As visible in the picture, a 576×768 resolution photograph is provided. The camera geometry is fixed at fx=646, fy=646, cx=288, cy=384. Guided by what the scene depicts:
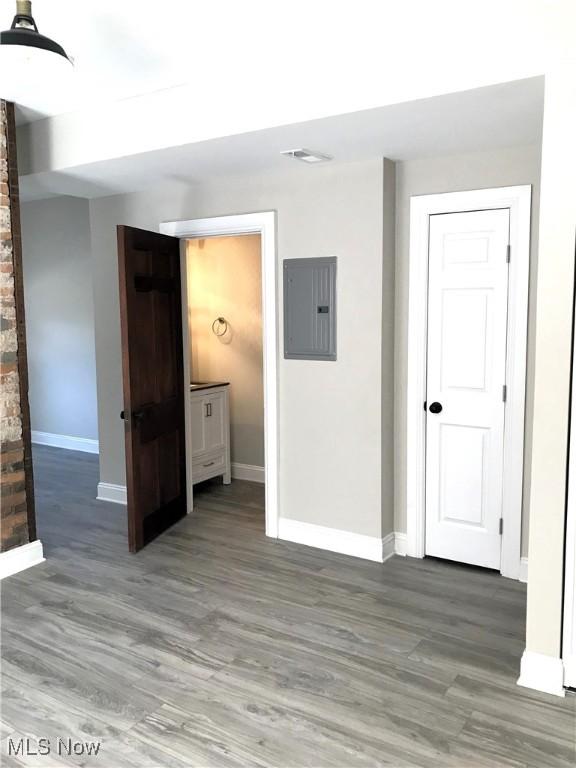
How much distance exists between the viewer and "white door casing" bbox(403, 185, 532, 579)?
3.45 m

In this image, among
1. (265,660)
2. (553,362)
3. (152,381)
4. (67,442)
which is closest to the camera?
(553,362)

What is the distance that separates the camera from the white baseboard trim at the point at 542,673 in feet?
8.39

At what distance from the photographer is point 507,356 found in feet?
11.7

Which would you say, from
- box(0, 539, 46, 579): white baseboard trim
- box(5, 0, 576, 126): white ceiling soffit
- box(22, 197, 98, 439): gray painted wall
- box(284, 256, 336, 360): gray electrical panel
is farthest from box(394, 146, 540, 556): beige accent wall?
box(22, 197, 98, 439): gray painted wall

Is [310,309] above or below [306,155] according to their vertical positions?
below

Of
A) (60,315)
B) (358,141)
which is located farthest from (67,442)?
(358,141)

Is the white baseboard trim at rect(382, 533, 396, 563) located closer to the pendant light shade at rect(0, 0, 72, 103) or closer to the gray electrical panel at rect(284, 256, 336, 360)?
the gray electrical panel at rect(284, 256, 336, 360)

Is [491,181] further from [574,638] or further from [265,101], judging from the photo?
[574,638]

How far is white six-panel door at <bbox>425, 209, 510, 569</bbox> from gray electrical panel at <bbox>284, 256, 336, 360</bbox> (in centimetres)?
59

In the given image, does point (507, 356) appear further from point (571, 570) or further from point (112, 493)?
point (112, 493)

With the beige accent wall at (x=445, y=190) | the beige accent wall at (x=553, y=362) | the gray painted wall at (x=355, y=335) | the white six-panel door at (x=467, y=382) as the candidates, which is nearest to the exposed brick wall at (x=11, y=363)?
the gray painted wall at (x=355, y=335)

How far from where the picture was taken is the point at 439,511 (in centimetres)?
387

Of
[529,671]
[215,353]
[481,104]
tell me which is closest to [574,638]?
[529,671]

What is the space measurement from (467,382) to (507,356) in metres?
0.27
